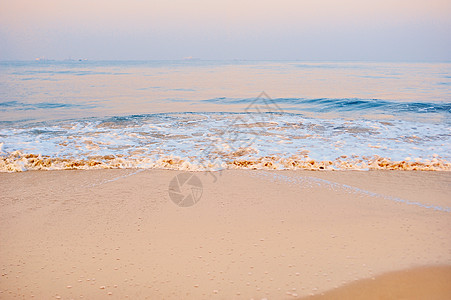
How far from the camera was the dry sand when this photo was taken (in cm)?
231

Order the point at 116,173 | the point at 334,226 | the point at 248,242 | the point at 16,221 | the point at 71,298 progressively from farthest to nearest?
the point at 116,173 → the point at 16,221 → the point at 334,226 → the point at 248,242 → the point at 71,298

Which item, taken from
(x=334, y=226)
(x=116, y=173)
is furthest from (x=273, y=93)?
(x=334, y=226)

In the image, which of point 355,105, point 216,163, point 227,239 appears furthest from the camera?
point 355,105

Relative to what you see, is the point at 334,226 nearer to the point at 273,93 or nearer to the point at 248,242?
the point at 248,242

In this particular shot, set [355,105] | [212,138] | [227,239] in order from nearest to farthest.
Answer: [227,239] < [212,138] < [355,105]

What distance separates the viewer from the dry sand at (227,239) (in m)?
2.31

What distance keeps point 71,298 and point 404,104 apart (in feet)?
49.4

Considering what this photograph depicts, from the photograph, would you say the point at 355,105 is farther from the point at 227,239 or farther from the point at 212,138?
the point at 227,239

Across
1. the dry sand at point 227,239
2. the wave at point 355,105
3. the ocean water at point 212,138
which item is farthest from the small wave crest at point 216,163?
the wave at point 355,105

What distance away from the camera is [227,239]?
296 cm

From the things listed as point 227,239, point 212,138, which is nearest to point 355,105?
point 212,138

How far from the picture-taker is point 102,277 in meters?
2.41

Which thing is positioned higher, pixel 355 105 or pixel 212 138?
pixel 355 105

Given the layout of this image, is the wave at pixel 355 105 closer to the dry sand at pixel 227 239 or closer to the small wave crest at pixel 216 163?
the small wave crest at pixel 216 163
